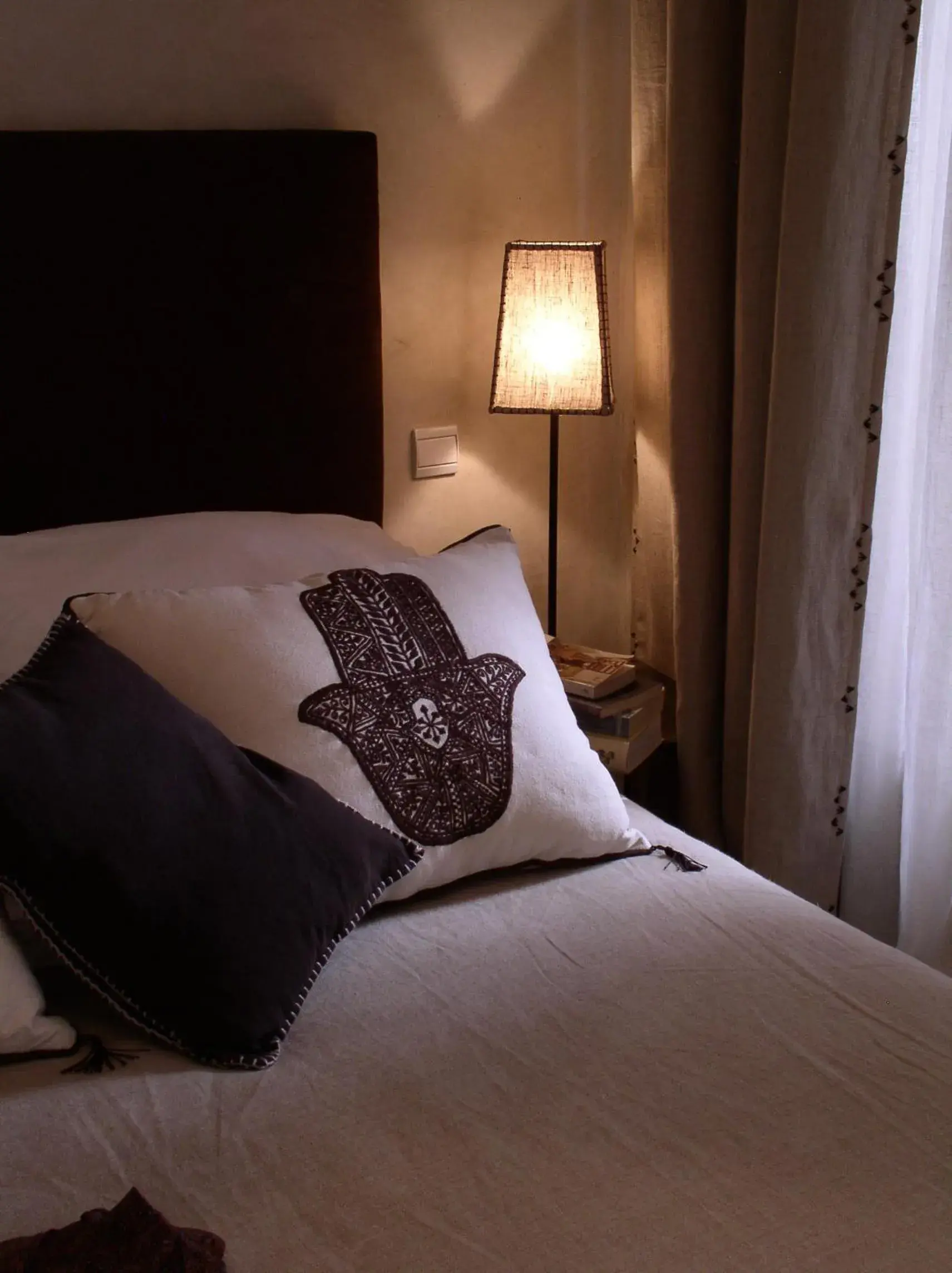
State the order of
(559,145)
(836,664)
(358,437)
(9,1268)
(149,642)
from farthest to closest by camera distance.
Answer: (559,145) → (358,437) → (836,664) → (149,642) → (9,1268)

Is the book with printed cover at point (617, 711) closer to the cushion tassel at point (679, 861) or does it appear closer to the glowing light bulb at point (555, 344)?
the cushion tassel at point (679, 861)

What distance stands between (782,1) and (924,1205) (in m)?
1.60

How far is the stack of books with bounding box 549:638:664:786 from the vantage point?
193cm

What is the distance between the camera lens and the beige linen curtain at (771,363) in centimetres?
168

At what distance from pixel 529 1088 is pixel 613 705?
92 cm

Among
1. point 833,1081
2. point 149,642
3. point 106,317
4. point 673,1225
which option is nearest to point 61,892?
point 149,642

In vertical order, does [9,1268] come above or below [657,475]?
below

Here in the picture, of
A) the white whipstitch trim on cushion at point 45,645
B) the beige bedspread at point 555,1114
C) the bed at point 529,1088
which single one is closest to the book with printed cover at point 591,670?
the bed at point 529,1088

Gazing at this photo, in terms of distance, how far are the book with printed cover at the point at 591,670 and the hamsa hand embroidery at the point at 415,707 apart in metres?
0.47

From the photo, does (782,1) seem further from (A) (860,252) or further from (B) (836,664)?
(B) (836,664)

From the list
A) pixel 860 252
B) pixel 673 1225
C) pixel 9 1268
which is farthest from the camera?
pixel 860 252

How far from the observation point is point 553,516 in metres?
2.15

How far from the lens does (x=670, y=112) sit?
76.1 inches

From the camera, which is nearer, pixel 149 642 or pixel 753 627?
pixel 149 642
